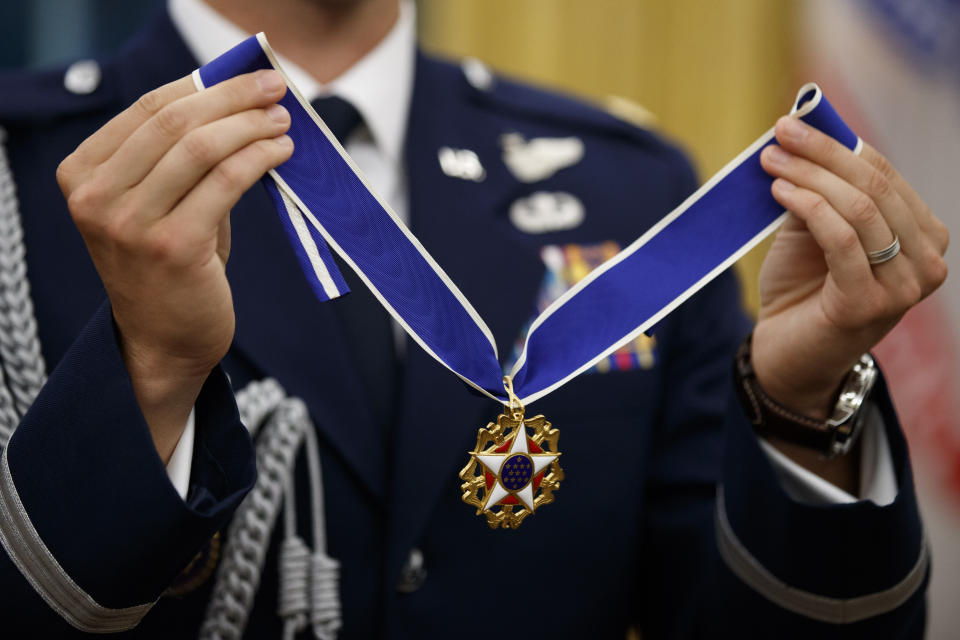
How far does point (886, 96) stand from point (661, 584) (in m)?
1.37

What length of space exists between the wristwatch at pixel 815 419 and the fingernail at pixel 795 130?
221 mm

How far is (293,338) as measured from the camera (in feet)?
3.46

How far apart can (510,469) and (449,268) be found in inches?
14.8

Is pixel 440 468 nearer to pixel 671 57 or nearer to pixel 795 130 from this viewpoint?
pixel 795 130

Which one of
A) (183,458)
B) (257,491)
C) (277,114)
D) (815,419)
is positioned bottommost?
(815,419)

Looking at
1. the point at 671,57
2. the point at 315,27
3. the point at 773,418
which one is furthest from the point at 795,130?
the point at 671,57

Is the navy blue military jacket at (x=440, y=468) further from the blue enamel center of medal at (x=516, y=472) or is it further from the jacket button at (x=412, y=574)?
the blue enamel center of medal at (x=516, y=472)

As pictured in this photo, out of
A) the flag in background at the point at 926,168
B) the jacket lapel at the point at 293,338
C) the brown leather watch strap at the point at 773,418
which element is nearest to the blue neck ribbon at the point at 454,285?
the brown leather watch strap at the point at 773,418

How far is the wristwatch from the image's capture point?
3.18 feet

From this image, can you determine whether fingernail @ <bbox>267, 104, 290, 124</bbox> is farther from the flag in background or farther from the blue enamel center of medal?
the flag in background

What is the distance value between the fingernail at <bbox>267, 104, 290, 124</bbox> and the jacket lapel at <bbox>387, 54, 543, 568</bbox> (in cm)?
32

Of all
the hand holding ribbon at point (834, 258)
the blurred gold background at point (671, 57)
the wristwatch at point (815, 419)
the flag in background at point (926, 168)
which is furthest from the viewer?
the blurred gold background at point (671, 57)

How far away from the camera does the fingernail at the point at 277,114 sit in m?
0.77

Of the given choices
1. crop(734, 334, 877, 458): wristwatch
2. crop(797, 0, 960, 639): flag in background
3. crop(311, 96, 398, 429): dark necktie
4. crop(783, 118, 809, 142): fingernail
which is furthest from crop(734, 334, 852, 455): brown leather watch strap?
crop(797, 0, 960, 639): flag in background
